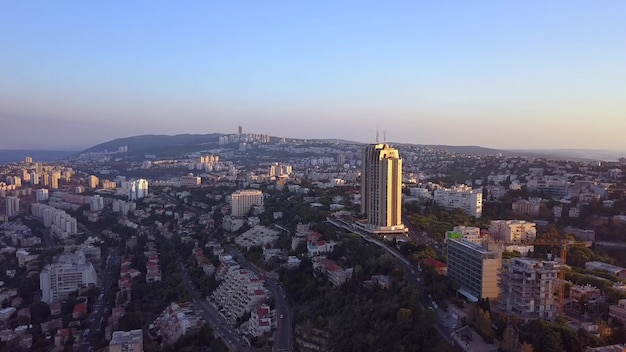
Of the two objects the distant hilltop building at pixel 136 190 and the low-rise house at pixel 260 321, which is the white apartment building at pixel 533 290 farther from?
the distant hilltop building at pixel 136 190

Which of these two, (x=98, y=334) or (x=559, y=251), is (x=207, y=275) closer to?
(x=98, y=334)

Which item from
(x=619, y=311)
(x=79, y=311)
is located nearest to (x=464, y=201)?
(x=619, y=311)

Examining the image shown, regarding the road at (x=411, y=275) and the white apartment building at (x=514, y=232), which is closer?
the road at (x=411, y=275)

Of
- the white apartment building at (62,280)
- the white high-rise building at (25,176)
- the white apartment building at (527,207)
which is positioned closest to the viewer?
the white apartment building at (62,280)

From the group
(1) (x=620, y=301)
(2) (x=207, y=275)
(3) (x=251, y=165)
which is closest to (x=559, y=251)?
(1) (x=620, y=301)

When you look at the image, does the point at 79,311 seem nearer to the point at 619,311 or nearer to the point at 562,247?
the point at 562,247

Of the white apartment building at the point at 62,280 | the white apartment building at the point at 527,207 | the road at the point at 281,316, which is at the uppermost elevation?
the white apartment building at the point at 527,207

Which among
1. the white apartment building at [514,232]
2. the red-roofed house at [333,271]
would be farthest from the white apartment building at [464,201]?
the red-roofed house at [333,271]
